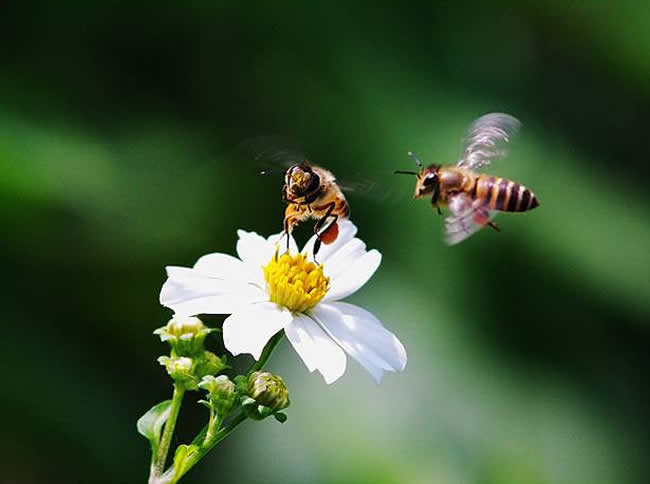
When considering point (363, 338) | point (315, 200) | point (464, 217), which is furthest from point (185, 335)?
point (464, 217)

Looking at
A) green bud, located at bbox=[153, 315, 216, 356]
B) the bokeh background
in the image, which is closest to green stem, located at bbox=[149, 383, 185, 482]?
green bud, located at bbox=[153, 315, 216, 356]

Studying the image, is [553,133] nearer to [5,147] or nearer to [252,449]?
[252,449]

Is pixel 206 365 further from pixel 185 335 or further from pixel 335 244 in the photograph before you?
pixel 335 244

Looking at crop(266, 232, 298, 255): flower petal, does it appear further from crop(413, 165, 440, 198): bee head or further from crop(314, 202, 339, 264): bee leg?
crop(413, 165, 440, 198): bee head

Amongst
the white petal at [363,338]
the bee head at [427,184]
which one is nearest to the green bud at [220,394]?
the white petal at [363,338]

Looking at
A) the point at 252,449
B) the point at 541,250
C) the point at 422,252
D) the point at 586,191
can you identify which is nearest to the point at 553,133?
the point at 586,191

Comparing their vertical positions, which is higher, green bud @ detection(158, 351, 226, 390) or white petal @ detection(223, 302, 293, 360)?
white petal @ detection(223, 302, 293, 360)
